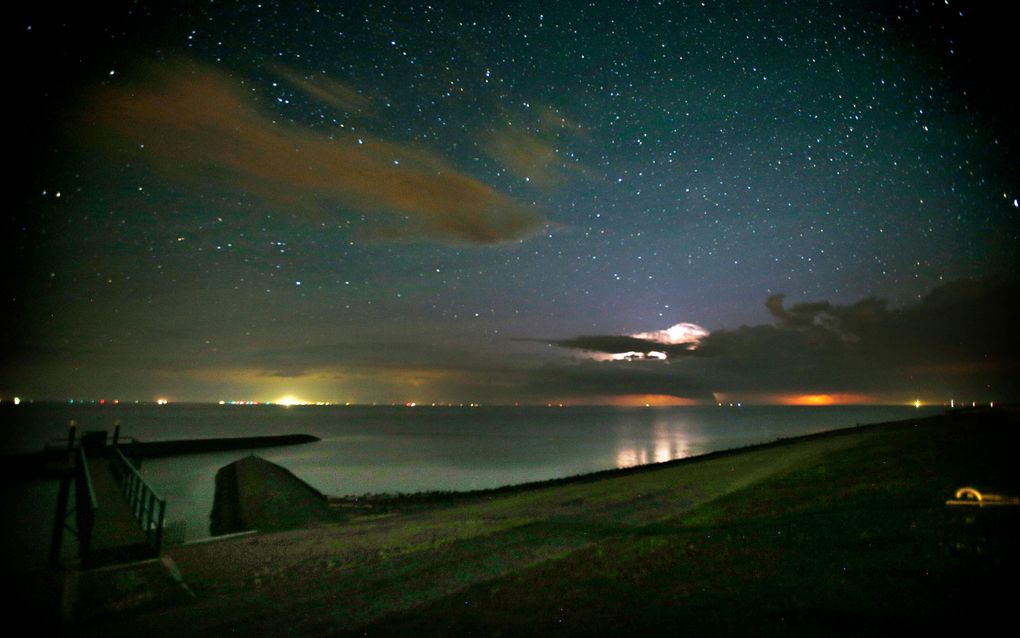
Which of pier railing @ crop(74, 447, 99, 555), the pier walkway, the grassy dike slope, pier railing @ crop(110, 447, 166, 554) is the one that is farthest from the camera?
pier railing @ crop(110, 447, 166, 554)

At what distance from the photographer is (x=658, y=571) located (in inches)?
318

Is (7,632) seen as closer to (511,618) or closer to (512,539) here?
(511,618)

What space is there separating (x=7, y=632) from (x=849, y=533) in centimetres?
1291

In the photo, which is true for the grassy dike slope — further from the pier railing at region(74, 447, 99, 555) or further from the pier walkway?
the pier railing at region(74, 447, 99, 555)

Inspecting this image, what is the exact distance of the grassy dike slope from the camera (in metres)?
6.20

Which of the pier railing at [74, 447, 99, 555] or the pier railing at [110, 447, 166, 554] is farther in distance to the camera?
the pier railing at [110, 447, 166, 554]

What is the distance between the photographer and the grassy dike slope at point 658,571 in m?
6.20

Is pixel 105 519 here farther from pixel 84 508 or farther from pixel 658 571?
pixel 658 571

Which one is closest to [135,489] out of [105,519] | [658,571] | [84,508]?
[105,519]

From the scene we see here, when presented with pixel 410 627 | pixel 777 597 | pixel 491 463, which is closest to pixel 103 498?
pixel 410 627

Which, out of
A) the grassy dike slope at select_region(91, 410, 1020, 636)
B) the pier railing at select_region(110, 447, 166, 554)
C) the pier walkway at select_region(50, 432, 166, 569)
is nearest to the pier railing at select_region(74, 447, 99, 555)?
the pier walkway at select_region(50, 432, 166, 569)

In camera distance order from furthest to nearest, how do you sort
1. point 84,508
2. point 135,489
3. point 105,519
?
point 135,489
point 105,519
point 84,508

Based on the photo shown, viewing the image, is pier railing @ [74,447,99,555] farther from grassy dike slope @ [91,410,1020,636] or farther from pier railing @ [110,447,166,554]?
grassy dike slope @ [91,410,1020,636]

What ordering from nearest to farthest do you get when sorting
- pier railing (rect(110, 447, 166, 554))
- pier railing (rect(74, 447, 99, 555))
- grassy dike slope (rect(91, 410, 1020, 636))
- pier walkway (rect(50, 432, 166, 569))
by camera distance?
grassy dike slope (rect(91, 410, 1020, 636)) < pier railing (rect(74, 447, 99, 555)) < pier walkway (rect(50, 432, 166, 569)) < pier railing (rect(110, 447, 166, 554))
